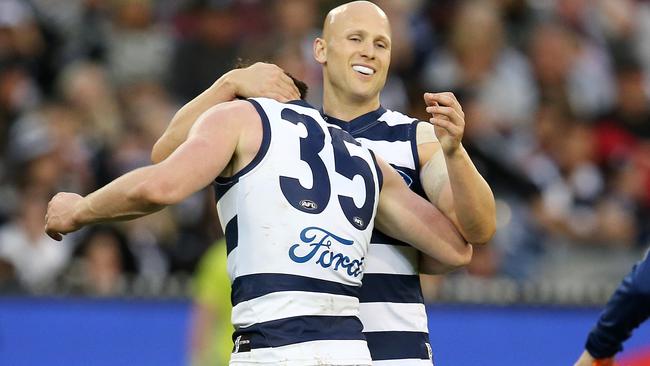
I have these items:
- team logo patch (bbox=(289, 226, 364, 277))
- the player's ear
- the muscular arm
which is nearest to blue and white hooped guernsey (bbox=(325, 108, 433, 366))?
the muscular arm

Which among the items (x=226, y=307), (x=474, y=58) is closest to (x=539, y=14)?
(x=474, y=58)

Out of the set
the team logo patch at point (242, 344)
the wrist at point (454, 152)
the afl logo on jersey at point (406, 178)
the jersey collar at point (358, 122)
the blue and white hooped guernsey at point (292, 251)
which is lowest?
the team logo patch at point (242, 344)

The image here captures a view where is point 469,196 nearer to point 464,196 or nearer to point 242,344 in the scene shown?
point 464,196

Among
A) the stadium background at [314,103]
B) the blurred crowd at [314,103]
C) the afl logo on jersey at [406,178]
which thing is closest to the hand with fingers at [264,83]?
the afl logo on jersey at [406,178]

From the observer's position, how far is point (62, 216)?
172 inches

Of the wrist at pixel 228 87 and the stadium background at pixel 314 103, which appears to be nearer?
the wrist at pixel 228 87

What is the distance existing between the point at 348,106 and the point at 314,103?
14.6ft

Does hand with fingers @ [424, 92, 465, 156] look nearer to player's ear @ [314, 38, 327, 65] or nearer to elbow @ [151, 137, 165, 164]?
player's ear @ [314, 38, 327, 65]

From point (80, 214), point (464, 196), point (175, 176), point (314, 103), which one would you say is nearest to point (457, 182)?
point (464, 196)

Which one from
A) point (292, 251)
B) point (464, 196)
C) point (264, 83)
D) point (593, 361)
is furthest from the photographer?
point (593, 361)

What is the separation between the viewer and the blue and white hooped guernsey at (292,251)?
440 centimetres

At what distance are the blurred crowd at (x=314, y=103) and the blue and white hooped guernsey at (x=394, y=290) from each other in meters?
3.75

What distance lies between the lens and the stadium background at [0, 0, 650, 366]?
28.5 feet

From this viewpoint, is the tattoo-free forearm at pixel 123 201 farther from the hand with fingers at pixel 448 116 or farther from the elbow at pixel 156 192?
the hand with fingers at pixel 448 116
